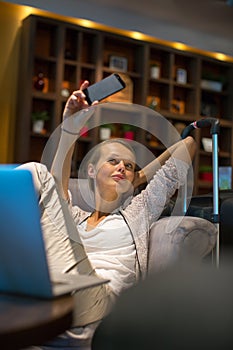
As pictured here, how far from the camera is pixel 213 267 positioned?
0.34 metres

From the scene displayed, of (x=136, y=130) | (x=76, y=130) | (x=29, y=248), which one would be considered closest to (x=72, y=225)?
(x=76, y=130)

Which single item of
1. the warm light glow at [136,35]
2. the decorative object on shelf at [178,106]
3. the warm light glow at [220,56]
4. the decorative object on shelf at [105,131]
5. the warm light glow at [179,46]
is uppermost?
the warm light glow at [136,35]

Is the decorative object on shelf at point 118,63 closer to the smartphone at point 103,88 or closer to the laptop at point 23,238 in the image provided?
the smartphone at point 103,88

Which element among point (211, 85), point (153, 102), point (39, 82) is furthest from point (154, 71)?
point (39, 82)

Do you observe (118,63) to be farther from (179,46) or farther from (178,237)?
(178,237)

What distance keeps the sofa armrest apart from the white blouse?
78mm

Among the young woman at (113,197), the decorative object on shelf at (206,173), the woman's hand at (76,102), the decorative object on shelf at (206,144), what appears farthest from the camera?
the decorative object on shelf at (206,144)

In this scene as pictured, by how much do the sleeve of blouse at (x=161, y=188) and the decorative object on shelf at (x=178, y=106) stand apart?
12.4ft

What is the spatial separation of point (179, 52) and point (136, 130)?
1035 mm

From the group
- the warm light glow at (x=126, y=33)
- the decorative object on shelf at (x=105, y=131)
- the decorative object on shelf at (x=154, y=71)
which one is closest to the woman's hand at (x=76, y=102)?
the decorative object on shelf at (x=105, y=131)

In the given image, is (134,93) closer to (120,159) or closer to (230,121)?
(230,121)

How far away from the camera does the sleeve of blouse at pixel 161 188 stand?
5.60 feet

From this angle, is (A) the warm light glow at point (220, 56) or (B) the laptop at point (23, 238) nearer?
(B) the laptop at point (23, 238)

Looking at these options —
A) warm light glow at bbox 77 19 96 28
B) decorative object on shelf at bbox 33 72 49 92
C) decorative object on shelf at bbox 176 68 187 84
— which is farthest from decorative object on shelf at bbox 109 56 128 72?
decorative object on shelf at bbox 33 72 49 92
